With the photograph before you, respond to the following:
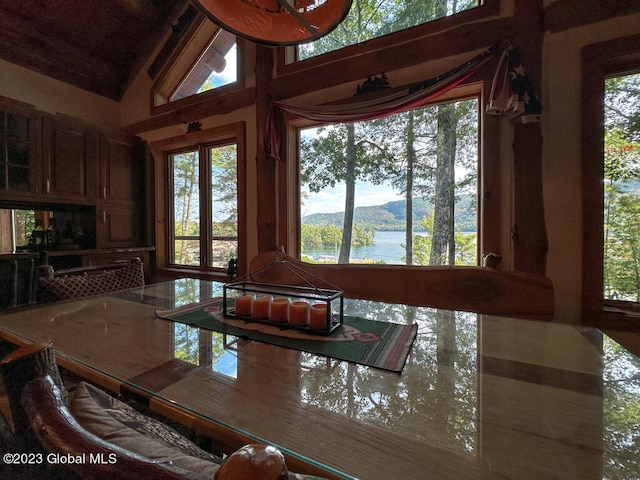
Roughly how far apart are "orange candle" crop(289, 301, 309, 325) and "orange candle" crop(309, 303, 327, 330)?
0.03 metres

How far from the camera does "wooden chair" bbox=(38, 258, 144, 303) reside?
139cm

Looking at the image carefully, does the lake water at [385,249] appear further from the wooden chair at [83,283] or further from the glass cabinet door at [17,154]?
the glass cabinet door at [17,154]

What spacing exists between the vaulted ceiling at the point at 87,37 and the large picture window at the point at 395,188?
2.51 meters

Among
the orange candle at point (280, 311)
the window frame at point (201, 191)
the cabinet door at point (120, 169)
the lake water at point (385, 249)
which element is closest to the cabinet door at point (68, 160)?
the cabinet door at point (120, 169)

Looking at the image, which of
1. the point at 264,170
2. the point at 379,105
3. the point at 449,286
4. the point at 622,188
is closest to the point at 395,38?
the point at 379,105

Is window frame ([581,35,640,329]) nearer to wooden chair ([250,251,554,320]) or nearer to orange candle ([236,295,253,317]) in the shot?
wooden chair ([250,251,554,320])

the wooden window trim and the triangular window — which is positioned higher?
the triangular window

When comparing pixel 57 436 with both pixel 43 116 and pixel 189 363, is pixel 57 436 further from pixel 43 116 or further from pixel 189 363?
pixel 43 116

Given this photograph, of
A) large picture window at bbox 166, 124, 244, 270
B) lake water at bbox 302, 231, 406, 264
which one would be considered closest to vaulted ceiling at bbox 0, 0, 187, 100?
large picture window at bbox 166, 124, 244, 270

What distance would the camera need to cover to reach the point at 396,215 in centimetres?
238

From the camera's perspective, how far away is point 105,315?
1163 millimetres

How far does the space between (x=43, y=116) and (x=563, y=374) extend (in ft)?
13.8

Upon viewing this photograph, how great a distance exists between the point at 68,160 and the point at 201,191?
131 centimetres

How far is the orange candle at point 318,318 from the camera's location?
0.97 meters
